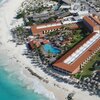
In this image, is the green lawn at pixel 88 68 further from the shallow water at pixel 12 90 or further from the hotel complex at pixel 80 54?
the shallow water at pixel 12 90

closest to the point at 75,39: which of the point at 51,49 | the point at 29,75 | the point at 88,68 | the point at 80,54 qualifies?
the point at 51,49

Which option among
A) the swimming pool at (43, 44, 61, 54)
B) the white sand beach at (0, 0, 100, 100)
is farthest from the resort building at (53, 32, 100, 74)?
the swimming pool at (43, 44, 61, 54)

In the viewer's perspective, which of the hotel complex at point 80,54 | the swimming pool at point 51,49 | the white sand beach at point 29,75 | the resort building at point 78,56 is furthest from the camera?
the swimming pool at point 51,49

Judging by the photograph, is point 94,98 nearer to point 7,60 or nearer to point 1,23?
point 7,60

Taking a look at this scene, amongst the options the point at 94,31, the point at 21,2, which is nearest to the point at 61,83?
the point at 94,31

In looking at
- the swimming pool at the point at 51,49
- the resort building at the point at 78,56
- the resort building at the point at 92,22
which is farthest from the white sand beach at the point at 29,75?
the resort building at the point at 92,22

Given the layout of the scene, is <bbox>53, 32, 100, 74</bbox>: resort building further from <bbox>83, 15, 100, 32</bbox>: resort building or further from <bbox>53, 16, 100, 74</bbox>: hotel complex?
<bbox>83, 15, 100, 32</bbox>: resort building
